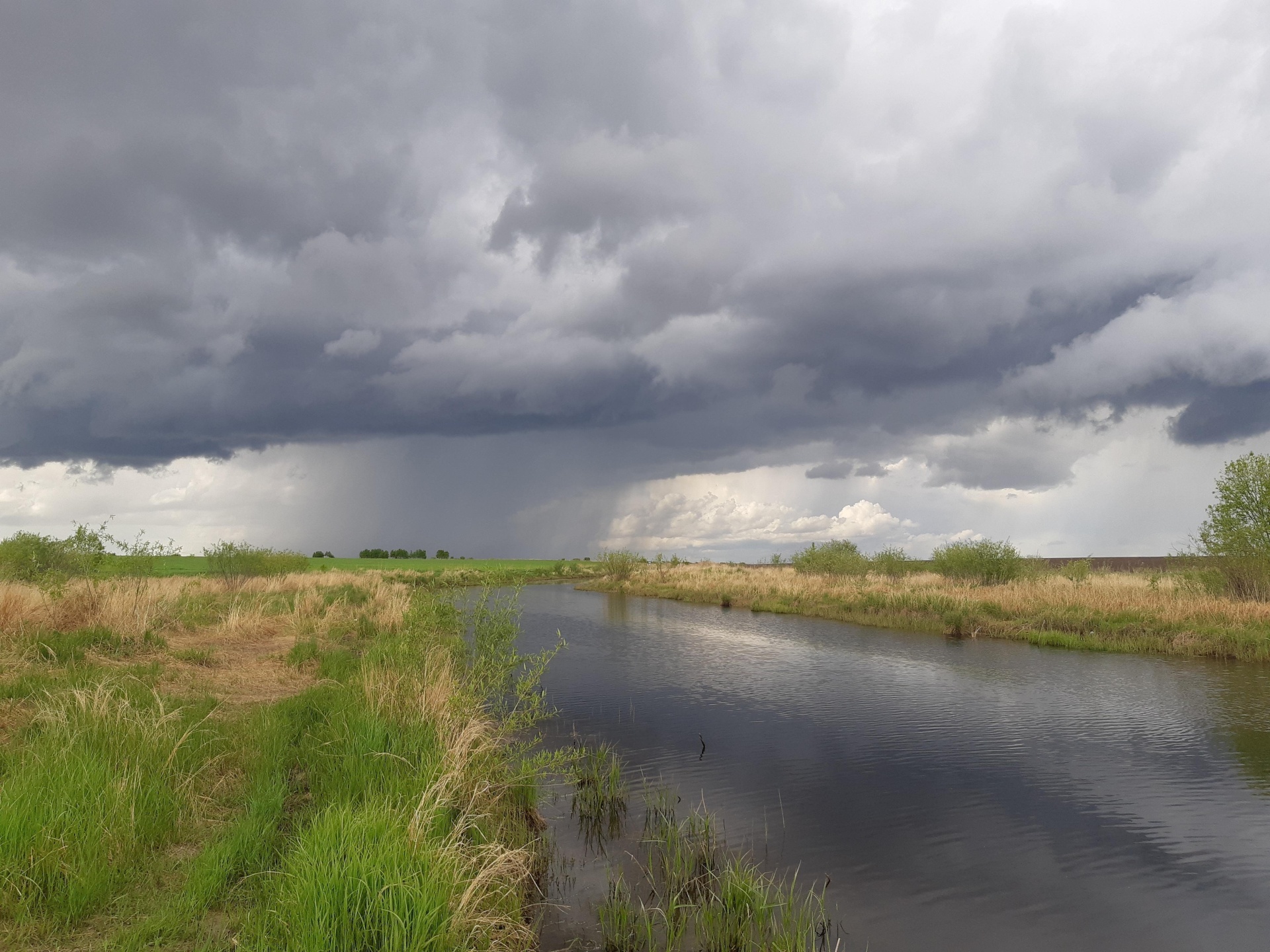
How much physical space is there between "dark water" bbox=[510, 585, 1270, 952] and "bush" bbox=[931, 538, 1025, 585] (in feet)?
73.2

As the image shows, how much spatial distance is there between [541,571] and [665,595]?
1971 inches

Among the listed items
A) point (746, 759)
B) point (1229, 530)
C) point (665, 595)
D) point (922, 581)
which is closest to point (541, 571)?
point (665, 595)

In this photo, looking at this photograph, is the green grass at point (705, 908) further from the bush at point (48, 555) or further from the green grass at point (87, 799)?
the bush at point (48, 555)

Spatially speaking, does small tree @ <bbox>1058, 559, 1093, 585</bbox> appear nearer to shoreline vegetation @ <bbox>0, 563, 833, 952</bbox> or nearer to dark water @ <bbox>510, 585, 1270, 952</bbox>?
dark water @ <bbox>510, 585, 1270, 952</bbox>

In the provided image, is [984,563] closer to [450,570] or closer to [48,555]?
[48,555]

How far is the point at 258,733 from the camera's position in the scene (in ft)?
33.1

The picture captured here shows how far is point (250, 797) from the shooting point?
795 cm

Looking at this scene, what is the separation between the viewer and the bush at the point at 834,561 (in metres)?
64.1

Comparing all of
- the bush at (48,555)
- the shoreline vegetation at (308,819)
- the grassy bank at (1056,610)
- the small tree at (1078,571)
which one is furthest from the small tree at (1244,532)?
the bush at (48,555)

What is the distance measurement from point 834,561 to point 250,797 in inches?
2473

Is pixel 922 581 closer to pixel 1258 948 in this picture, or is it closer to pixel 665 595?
pixel 665 595

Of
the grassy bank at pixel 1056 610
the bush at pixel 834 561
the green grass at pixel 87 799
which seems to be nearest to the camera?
the green grass at pixel 87 799

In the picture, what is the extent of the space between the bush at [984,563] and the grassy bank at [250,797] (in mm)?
44114

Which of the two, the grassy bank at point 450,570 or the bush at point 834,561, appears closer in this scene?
the bush at point 834,561
